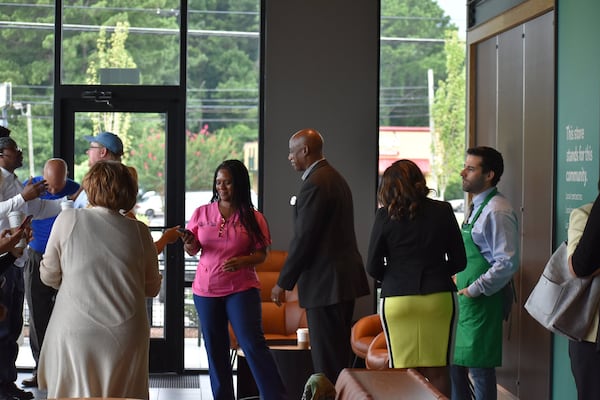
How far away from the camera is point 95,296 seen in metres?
4.12

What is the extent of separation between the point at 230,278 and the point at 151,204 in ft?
8.19

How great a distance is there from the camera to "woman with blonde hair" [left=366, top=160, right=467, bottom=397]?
→ 489 centimetres

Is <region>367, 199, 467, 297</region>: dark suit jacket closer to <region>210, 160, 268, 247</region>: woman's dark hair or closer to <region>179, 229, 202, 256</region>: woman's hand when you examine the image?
<region>210, 160, 268, 247</region>: woman's dark hair

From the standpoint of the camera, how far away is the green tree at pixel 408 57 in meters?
8.18

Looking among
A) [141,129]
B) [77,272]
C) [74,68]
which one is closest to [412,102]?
[141,129]

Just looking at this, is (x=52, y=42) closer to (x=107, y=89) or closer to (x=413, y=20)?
(x=107, y=89)

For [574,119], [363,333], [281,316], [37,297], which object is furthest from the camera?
[281,316]

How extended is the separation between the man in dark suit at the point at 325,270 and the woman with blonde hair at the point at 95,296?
1.51m

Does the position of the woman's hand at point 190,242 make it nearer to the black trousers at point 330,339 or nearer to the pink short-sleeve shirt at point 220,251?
the pink short-sleeve shirt at point 220,251

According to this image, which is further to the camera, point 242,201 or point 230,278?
point 242,201

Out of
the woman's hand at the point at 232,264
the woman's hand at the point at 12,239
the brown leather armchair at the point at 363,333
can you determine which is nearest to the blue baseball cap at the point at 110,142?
the woman's hand at the point at 232,264

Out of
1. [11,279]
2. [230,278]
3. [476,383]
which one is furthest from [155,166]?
[476,383]

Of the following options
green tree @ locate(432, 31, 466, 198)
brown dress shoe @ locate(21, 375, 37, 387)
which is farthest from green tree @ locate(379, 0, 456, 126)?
brown dress shoe @ locate(21, 375, 37, 387)

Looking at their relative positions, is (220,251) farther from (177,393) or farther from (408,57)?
(408,57)
